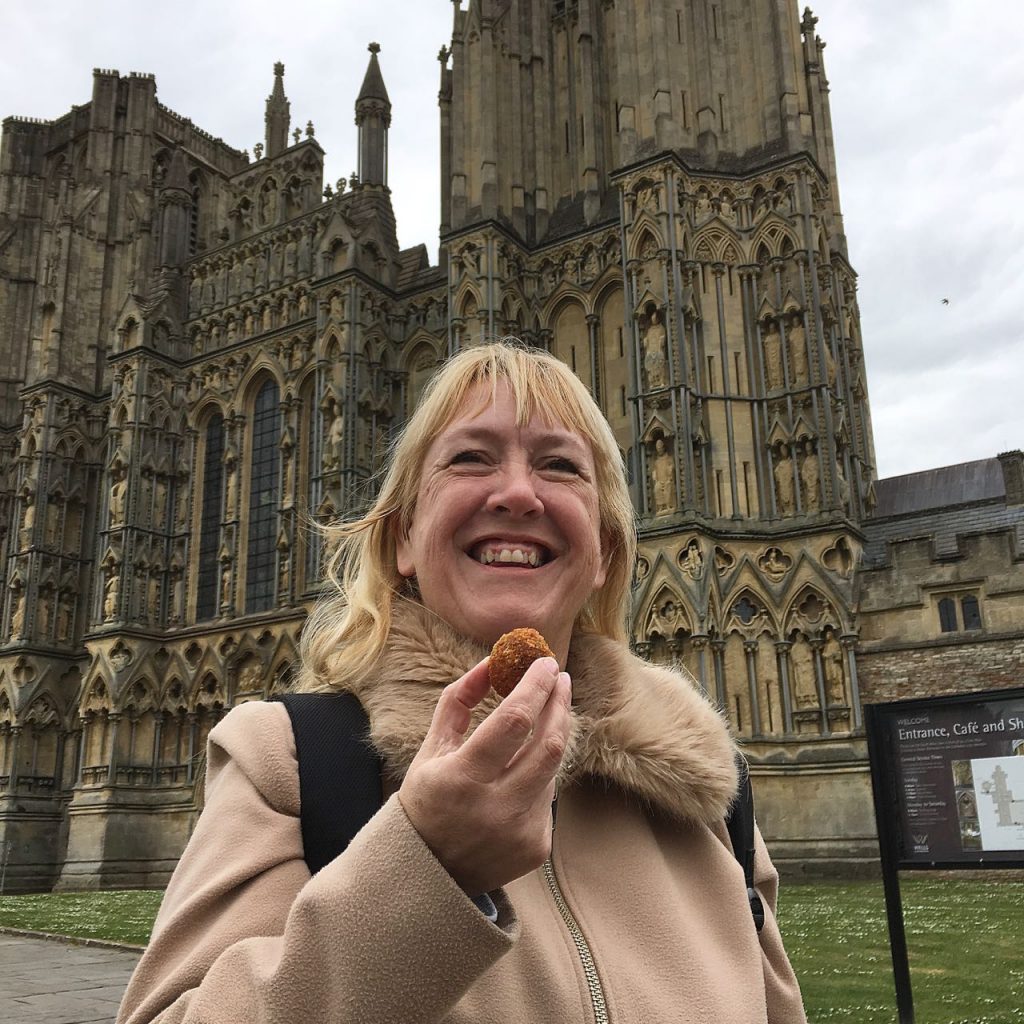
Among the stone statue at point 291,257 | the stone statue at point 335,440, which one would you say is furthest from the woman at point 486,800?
the stone statue at point 291,257

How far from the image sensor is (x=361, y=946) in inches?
38.7

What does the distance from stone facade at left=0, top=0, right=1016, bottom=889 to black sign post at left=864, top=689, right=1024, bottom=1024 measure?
10291 millimetres

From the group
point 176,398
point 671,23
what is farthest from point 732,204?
point 176,398

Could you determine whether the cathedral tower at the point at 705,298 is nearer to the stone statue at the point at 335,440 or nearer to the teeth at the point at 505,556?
the stone statue at the point at 335,440

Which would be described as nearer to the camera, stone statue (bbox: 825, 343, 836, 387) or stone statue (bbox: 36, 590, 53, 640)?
stone statue (bbox: 825, 343, 836, 387)

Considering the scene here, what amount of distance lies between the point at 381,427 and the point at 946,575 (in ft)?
41.3

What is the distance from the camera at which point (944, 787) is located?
528 centimetres

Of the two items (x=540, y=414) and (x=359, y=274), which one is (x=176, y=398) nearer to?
(x=359, y=274)

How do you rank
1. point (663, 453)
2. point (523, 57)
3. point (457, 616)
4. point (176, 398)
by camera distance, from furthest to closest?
point (176, 398), point (523, 57), point (663, 453), point (457, 616)

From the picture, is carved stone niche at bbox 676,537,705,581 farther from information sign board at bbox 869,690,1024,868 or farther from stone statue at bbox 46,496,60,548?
stone statue at bbox 46,496,60,548

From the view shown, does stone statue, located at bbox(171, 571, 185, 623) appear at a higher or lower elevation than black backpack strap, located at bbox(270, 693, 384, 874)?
higher

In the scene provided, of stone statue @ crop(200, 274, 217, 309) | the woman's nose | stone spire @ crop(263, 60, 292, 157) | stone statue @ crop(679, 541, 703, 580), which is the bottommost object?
the woman's nose

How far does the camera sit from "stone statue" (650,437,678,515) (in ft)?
55.2

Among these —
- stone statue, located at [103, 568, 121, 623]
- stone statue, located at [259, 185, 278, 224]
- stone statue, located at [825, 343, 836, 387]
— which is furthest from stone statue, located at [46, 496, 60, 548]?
stone statue, located at [825, 343, 836, 387]
